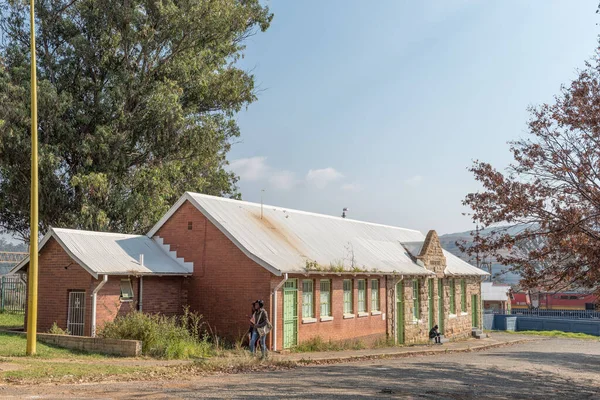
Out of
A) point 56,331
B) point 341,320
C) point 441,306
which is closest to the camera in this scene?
point 56,331

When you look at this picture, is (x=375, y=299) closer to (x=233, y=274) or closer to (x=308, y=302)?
(x=308, y=302)

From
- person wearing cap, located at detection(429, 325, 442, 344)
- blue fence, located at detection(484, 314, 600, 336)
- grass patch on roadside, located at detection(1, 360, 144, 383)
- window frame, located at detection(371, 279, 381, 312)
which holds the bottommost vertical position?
blue fence, located at detection(484, 314, 600, 336)

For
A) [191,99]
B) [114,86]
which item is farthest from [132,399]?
[191,99]

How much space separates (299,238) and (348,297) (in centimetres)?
293

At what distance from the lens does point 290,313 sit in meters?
21.6

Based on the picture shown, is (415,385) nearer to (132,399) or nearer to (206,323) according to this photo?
(132,399)

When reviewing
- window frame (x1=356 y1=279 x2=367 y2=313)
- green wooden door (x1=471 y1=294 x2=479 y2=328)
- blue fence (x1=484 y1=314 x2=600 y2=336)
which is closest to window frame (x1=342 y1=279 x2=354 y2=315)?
window frame (x1=356 y1=279 x2=367 y2=313)

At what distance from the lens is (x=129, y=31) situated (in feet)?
92.9

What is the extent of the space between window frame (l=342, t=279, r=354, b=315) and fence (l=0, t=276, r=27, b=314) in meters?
14.8

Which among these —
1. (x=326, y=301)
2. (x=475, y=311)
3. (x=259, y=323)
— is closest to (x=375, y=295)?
(x=326, y=301)

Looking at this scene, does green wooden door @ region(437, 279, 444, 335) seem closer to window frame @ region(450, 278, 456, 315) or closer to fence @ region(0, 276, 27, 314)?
window frame @ region(450, 278, 456, 315)

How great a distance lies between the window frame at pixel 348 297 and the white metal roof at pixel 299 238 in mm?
689

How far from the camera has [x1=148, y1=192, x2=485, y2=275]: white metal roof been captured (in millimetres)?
21891

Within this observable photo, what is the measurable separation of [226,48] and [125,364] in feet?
64.3
